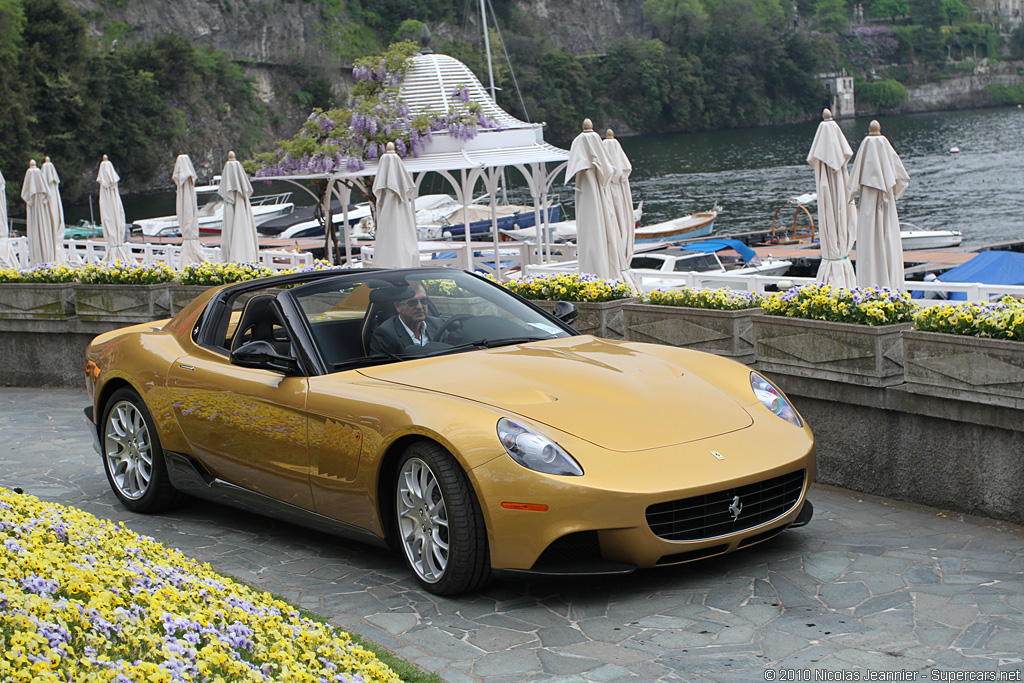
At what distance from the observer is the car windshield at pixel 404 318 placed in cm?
609

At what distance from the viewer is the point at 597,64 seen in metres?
144

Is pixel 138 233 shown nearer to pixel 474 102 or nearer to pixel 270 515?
pixel 474 102

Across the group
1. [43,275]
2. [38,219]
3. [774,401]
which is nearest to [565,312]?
[774,401]

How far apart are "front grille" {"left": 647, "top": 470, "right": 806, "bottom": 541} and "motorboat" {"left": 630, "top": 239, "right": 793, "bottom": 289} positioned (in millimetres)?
19847

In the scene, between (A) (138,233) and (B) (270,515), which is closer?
(B) (270,515)

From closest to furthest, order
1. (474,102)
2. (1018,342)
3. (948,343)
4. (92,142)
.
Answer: (1018,342) < (948,343) < (474,102) < (92,142)

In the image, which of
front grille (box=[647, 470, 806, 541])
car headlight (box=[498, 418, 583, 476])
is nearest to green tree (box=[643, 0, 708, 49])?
front grille (box=[647, 470, 806, 541])

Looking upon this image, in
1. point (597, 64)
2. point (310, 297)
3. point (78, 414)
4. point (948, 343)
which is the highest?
point (597, 64)

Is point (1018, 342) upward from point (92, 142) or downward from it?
downward

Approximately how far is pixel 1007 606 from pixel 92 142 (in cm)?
8871

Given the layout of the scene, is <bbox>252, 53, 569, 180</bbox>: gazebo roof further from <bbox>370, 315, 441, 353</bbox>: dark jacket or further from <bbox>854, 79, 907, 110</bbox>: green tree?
<bbox>854, 79, 907, 110</bbox>: green tree

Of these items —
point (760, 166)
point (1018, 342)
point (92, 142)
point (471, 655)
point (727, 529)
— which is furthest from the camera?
point (760, 166)

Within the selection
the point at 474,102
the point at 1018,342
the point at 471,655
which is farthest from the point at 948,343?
the point at 474,102

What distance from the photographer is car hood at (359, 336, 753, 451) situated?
513cm
